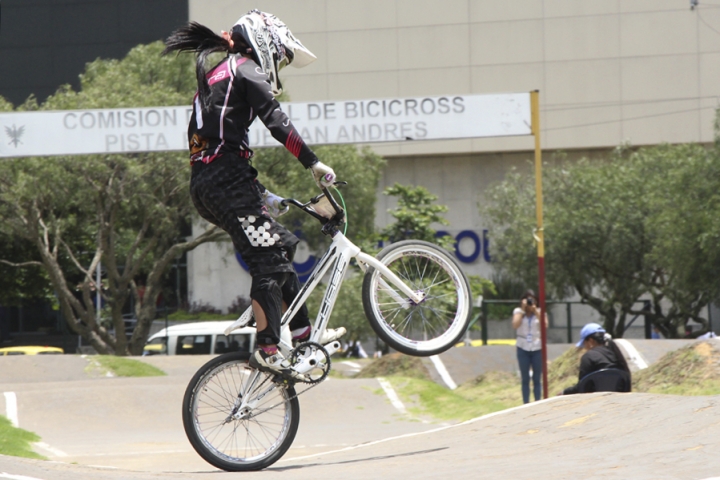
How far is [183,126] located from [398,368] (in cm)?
597

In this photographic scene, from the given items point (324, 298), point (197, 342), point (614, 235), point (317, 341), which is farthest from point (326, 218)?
point (614, 235)

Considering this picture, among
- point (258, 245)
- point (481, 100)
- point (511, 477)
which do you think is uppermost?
point (481, 100)

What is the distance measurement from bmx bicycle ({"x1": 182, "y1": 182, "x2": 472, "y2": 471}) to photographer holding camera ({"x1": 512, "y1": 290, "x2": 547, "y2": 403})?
659 centimetres

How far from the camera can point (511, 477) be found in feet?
13.5

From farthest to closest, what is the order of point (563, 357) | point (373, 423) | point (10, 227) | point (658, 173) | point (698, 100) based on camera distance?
point (698, 100), point (658, 173), point (10, 227), point (563, 357), point (373, 423)

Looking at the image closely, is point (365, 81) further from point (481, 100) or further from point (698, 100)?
point (481, 100)

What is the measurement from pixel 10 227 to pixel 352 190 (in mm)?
9201

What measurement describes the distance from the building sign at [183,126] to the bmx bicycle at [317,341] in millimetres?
6700

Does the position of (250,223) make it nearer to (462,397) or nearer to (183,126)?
(183,126)

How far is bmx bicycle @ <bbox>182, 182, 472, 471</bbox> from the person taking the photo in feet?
17.5

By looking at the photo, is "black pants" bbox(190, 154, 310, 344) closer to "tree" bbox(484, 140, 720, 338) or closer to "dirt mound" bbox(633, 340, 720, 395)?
"dirt mound" bbox(633, 340, 720, 395)

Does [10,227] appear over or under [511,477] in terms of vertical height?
over

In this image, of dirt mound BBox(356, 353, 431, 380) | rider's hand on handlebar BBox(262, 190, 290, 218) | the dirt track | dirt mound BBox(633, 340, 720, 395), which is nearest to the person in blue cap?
dirt mound BBox(633, 340, 720, 395)

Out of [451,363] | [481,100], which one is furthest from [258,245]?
[451,363]
